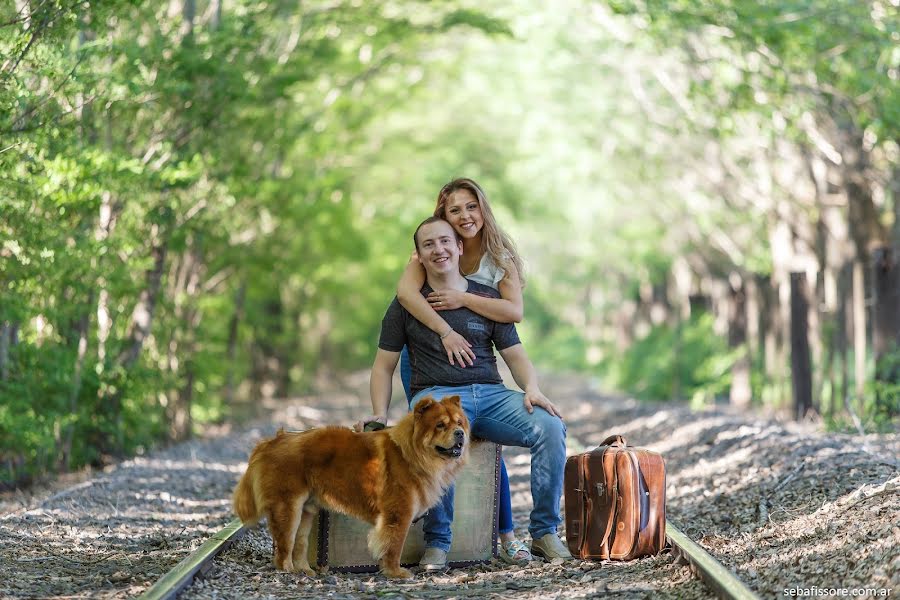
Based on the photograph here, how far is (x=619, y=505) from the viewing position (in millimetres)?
7328

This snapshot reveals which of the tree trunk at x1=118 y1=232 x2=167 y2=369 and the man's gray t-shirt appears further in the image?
the tree trunk at x1=118 y1=232 x2=167 y2=369

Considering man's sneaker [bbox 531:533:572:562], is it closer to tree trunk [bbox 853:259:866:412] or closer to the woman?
the woman

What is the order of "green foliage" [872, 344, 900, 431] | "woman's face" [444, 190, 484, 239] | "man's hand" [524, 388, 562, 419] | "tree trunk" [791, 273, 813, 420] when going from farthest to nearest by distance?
"tree trunk" [791, 273, 813, 420]
"green foliage" [872, 344, 900, 431]
"woman's face" [444, 190, 484, 239]
"man's hand" [524, 388, 562, 419]

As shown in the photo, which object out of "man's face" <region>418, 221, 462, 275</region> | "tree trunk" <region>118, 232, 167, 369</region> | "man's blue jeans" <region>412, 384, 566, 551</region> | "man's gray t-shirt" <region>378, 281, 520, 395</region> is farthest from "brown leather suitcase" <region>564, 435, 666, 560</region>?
"tree trunk" <region>118, 232, 167, 369</region>

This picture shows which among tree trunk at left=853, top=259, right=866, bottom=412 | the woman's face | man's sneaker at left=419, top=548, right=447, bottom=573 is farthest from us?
tree trunk at left=853, top=259, right=866, bottom=412

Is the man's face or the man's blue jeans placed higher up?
the man's face

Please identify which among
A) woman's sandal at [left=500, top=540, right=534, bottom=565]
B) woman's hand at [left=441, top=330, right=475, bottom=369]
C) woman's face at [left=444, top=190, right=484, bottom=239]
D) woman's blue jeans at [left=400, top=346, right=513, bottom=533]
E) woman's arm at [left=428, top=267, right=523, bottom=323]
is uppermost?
woman's face at [left=444, top=190, right=484, bottom=239]

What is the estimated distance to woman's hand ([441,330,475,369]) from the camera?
7387 mm

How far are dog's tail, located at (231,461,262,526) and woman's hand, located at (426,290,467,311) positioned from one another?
148 cm

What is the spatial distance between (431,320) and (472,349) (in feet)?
1.10

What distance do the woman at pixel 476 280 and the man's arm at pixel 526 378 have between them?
8.4 inches

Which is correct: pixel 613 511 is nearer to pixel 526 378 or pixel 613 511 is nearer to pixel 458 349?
pixel 526 378

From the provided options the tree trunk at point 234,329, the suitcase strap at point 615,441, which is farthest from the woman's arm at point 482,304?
the tree trunk at point 234,329

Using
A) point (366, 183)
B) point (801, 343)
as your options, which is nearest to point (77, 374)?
point (801, 343)
